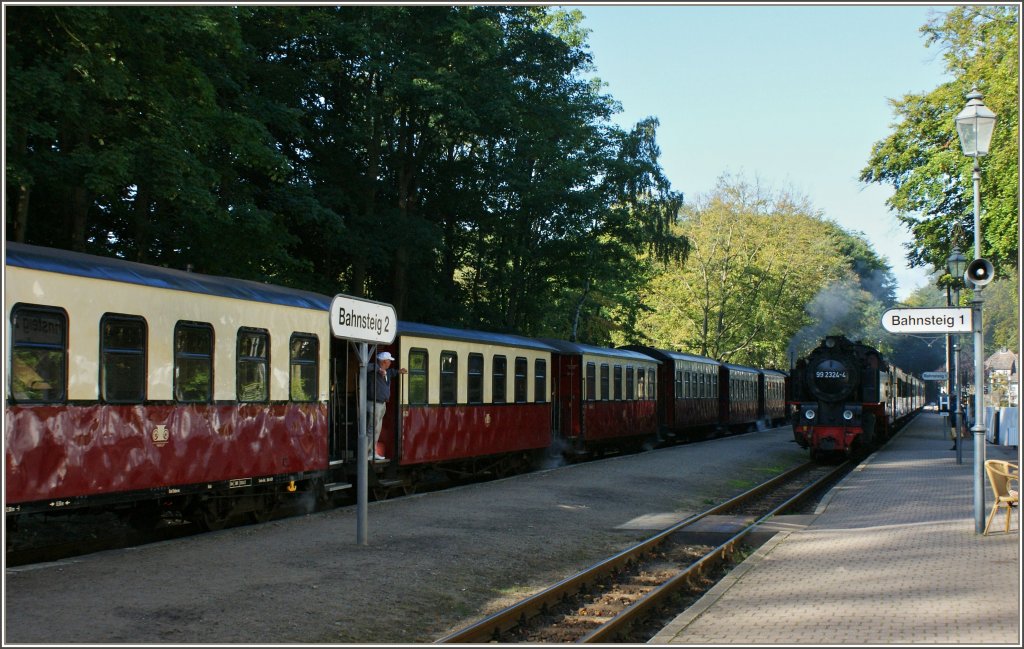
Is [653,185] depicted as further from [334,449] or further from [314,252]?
[334,449]

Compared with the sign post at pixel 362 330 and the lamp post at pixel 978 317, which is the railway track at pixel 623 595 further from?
the lamp post at pixel 978 317

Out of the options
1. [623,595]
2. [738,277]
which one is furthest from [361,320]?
[738,277]

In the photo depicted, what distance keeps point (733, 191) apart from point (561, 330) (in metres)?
13.5

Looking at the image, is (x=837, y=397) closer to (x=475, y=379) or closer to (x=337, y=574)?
(x=475, y=379)

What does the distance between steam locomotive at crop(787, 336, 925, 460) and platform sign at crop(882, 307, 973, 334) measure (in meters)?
14.8

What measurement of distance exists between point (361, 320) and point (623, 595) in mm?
3785

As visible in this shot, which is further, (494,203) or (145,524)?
(494,203)

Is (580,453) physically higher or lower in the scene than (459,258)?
lower

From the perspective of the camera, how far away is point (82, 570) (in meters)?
8.95

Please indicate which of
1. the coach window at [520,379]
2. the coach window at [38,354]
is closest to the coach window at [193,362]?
the coach window at [38,354]

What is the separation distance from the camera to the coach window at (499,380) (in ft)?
64.8

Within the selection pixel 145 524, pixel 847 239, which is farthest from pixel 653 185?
pixel 847 239

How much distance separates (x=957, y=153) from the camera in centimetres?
2659

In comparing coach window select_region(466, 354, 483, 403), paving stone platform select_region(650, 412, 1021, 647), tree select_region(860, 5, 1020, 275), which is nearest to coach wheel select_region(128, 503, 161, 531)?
paving stone platform select_region(650, 412, 1021, 647)
